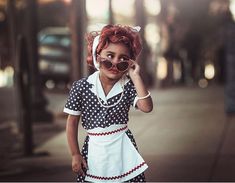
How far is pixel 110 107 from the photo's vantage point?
417 cm

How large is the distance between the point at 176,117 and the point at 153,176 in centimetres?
630

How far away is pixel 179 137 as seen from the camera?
415 inches

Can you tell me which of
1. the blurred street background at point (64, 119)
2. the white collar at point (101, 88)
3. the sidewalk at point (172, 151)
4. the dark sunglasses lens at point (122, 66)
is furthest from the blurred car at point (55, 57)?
the dark sunglasses lens at point (122, 66)

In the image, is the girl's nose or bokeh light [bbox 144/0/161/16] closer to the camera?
the girl's nose

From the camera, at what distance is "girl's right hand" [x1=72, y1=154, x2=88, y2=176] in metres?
4.14

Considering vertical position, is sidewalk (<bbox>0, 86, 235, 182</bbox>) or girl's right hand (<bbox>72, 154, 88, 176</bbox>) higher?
girl's right hand (<bbox>72, 154, 88, 176</bbox>)

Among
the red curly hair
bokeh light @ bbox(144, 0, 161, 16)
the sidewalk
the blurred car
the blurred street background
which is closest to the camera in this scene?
the red curly hair

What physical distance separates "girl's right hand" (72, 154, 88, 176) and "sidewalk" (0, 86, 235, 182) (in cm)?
311

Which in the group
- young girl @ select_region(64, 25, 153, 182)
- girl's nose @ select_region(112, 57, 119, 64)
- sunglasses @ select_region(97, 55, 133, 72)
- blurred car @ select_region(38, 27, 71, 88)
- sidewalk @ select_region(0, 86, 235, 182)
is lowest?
blurred car @ select_region(38, 27, 71, 88)

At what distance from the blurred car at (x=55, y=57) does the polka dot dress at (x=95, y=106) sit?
19.5 meters

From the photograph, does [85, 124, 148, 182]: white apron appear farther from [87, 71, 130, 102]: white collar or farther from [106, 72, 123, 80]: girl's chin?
[106, 72, 123, 80]: girl's chin

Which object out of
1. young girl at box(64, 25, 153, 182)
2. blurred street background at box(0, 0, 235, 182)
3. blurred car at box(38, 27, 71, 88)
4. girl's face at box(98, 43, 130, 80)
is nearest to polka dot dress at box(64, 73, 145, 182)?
young girl at box(64, 25, 153, 182)

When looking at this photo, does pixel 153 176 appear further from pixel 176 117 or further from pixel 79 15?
pixel 79 15

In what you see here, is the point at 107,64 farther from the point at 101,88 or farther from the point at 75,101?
the point at 75,101
